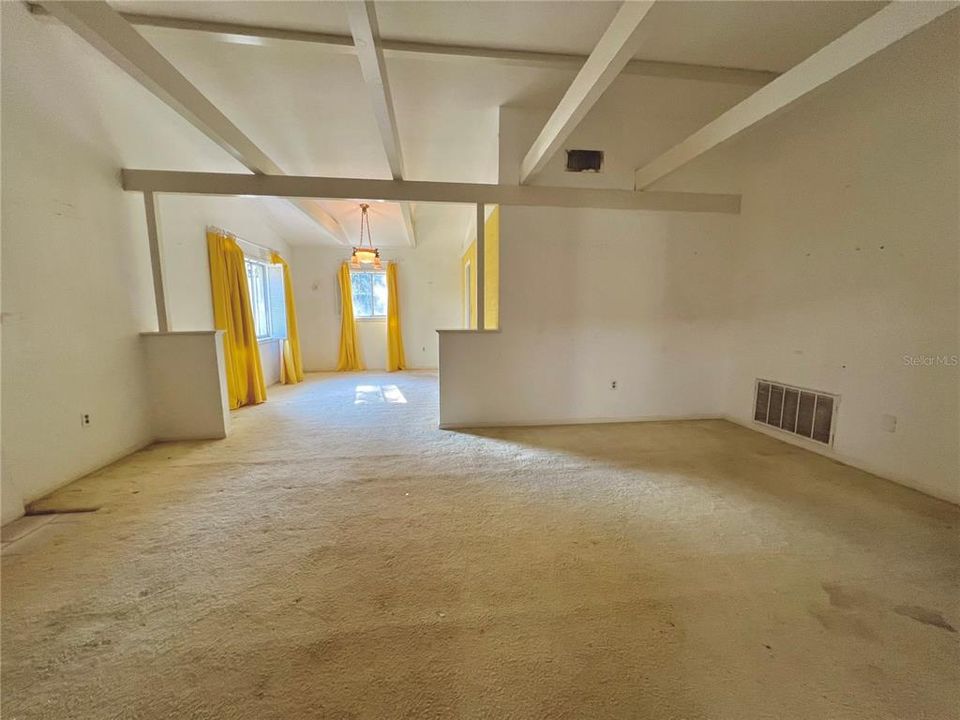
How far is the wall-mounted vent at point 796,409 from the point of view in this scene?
280cm

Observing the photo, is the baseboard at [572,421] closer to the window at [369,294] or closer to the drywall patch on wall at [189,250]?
the drywall patch on wall at [189,250]

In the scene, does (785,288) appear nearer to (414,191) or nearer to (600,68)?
(600,68)

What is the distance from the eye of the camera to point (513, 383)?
3.53 m

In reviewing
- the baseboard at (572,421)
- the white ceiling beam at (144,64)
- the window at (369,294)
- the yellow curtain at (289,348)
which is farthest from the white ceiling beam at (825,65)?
the yellow curtain at (289,348)

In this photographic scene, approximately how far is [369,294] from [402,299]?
71 centimetres

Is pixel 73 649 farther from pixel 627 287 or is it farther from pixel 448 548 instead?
pixel 627 287

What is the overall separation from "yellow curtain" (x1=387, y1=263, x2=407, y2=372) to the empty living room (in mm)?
2522

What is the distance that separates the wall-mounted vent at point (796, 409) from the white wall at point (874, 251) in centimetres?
7

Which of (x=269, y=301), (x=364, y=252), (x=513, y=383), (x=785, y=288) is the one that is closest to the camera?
(x=785, y=288)

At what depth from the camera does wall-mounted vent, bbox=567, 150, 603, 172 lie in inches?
132

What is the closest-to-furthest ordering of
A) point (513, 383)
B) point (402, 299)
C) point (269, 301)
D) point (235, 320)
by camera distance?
1. point (513, 383)
2. point (235, 320)
3. point (269, 301)
4. point (402, 299)

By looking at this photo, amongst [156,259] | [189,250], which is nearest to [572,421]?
[156,259]

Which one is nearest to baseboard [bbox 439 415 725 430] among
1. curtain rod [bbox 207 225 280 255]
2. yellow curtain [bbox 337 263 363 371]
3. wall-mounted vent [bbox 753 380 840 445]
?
wall-mounted vent [bbox 753 380 840 445]

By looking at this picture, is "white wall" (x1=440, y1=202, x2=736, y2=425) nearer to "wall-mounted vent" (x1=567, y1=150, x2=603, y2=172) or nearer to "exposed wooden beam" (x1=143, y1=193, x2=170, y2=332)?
"wall-mounted vent" (x1=567, y1=150, x2=603, y2=172)
